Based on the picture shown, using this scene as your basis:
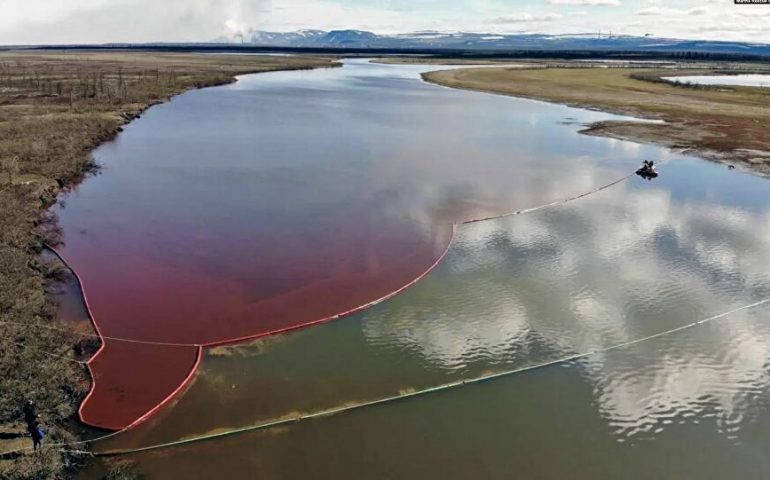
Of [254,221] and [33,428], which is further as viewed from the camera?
[254,221]

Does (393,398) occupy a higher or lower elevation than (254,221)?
lower

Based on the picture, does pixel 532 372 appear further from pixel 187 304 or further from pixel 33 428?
pixel 33 428

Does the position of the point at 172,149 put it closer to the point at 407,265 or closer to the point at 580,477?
the point at 407,265

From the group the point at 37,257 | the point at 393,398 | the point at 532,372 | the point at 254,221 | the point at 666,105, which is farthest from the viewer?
the point at 666,105

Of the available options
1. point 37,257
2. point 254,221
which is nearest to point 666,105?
point 254,221

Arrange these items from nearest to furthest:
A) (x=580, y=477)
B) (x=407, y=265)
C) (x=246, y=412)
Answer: (x=580, y=477) < (x=246, y=412) < (x=407, y=265)

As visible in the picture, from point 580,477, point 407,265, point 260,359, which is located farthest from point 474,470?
point 407,265

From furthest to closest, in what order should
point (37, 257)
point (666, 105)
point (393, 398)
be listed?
point (666, 105) → point (37, 257) → point (393, 398)

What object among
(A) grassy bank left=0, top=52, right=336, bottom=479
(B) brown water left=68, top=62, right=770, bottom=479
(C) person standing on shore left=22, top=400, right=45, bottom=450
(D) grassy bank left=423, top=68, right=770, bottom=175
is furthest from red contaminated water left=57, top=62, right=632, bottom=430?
(D) grassy bank left=423, top=68, right=770, bottom=175

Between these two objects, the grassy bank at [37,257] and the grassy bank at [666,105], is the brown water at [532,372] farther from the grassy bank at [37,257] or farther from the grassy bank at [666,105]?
the grassy bank at [666,105]
